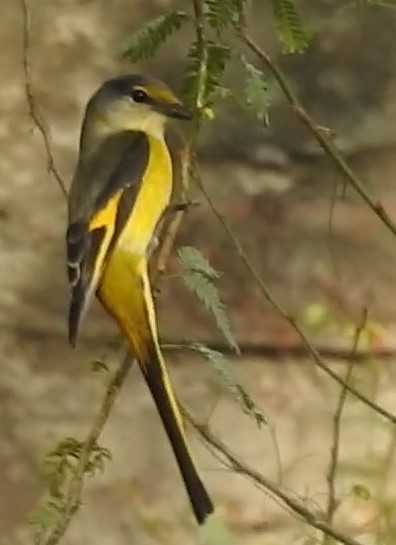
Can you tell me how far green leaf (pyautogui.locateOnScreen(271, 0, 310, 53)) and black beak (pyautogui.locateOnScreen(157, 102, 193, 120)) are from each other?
12cm

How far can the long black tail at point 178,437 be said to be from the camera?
1062mm

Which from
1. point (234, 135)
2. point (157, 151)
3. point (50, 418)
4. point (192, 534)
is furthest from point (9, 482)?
point (157, 151)

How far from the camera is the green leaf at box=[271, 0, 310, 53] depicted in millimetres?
1076

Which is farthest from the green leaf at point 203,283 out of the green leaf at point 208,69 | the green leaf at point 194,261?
the green leaf at point 208,69

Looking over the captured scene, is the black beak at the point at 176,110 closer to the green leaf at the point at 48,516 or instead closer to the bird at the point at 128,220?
the bird at the point at 128,220

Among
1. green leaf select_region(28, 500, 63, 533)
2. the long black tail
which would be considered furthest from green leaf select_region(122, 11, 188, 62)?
green leaf select_region(28, 500, 63, 533)

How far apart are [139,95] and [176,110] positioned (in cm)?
6

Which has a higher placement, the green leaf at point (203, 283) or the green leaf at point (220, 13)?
the green leaf at point (220, 13)

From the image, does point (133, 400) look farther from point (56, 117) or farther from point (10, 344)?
point (56, 117)

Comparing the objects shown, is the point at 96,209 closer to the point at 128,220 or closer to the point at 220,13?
the point at 128,220

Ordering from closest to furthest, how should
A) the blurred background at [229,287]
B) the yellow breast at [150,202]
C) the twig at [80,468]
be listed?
the twig at [80,468]
the yellow breast at [150,202]
the blurred background at [229,287]

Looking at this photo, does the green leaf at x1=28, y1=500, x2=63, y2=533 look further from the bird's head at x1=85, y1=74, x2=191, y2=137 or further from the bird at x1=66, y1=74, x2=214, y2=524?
the bird's head at x1=85, y1=74, x2=191, y2=137

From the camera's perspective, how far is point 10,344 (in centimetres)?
182

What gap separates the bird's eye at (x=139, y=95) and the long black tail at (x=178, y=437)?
28 centimetres
